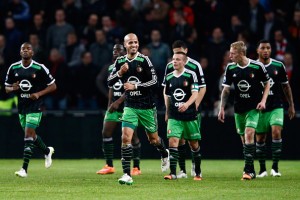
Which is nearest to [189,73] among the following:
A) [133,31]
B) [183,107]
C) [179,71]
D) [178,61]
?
[179,71]

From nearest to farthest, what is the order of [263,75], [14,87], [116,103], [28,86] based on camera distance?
1. [263,75]
2. [14,87]
3. [28,86]
4. [116,103]

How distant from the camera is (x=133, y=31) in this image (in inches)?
1025

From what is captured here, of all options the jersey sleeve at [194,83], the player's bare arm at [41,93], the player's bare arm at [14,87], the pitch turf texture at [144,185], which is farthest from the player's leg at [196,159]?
the player's bare arm at [14,87]

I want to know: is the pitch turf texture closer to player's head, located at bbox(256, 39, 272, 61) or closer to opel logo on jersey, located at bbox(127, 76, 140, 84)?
opel logo on jersey, located at bbox(127, 76, 140, 84)

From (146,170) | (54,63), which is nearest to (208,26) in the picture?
(54,63)

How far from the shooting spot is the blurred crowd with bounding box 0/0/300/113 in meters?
24.7

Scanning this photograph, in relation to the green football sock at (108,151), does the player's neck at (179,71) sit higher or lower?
higher

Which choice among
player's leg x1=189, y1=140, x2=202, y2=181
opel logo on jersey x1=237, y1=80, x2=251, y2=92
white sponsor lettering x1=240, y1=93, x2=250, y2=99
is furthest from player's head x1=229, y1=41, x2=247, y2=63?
player's leg x1=189, y1=140, x2=202, y2=181

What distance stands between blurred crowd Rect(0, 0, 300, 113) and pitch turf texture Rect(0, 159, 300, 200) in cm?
406

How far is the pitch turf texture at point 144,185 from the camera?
1410 cm

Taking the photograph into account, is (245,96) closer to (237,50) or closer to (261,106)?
(261,106)

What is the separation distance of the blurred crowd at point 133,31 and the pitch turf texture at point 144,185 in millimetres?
4064

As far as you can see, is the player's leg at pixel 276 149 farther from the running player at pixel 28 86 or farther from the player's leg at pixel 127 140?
the running player at pixel 28 86

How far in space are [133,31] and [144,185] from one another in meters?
10.5
